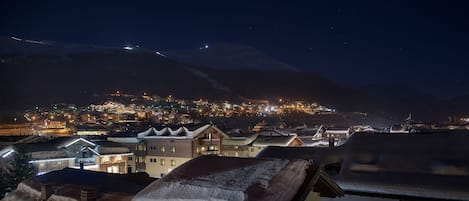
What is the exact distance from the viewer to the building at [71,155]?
3130cm

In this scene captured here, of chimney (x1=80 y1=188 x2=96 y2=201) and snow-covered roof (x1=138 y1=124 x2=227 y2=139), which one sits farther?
snow-covered roof (x1=138 y1=124 x2=227 y2=139)

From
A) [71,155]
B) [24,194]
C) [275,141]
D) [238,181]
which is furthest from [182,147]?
[238,181]

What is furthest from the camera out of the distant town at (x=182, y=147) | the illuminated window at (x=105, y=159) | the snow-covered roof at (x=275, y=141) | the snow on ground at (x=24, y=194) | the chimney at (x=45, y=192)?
the snow-covered roof at (x=275, y=141)

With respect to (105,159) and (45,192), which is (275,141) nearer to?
(105,159)

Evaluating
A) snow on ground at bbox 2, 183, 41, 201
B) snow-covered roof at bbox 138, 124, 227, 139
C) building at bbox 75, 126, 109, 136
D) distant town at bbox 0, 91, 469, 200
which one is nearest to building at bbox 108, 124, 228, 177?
snow-covered roof at bbox 138, 124, 227, 139

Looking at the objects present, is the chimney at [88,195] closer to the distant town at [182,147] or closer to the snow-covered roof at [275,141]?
the distant town at [182,147]

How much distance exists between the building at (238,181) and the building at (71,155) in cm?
2545

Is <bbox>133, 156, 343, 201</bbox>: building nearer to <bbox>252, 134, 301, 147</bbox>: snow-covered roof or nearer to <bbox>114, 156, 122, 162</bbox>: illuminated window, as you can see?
<bbox>114, 156, 122, 162</bbox>: illuminated window

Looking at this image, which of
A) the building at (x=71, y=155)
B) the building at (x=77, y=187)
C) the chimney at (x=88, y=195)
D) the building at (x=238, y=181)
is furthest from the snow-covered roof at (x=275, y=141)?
the building at (x=238, y=181)

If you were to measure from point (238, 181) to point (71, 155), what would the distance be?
3128cm

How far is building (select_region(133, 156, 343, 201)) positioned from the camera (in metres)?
5.91

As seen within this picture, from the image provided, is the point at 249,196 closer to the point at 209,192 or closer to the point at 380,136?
the point at 209,192

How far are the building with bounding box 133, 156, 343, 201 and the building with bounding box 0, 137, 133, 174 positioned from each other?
25.4 meters

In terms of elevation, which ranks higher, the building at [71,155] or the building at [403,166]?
A: the building at [403,166]
